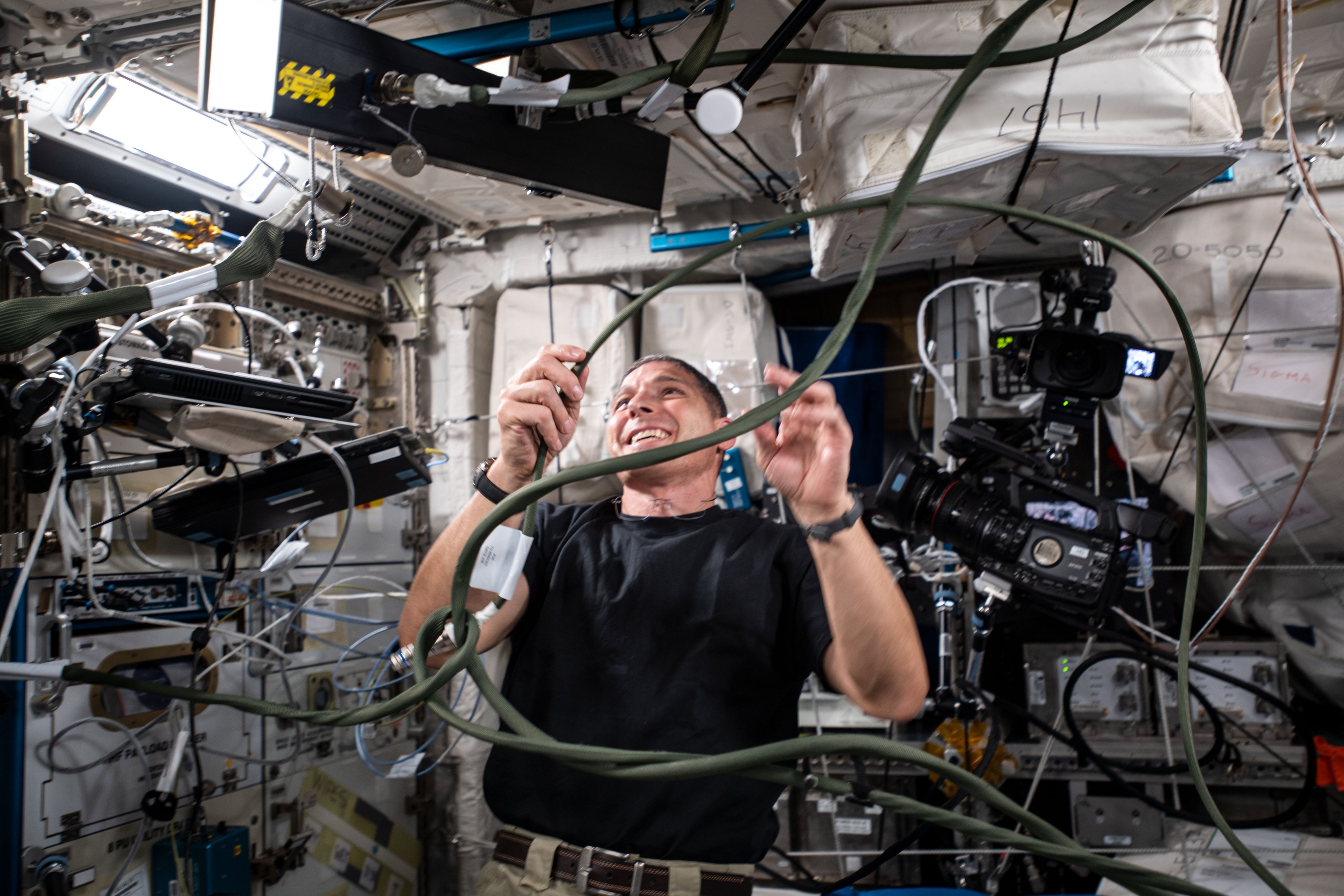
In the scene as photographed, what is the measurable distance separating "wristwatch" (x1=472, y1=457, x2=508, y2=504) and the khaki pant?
0.71 metres

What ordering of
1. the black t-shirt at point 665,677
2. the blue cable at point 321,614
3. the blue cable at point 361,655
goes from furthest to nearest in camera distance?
1. the blue cable at point 321,614
2. the blue cable at point 361,655
3. the black t-shirt at point 665,677

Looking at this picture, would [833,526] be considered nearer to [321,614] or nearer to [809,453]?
[809,453]

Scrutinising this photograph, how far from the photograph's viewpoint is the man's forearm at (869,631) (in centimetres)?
122

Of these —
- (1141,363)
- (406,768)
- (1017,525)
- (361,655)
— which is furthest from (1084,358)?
(406,768)

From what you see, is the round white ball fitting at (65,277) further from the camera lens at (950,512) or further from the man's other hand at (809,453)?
the camera lens at (950,512)

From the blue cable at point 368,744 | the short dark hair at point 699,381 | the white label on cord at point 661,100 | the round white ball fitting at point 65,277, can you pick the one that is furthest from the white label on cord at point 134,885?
the white label on cord at point 661,100

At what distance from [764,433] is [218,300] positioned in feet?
5.90

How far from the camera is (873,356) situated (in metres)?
3.21

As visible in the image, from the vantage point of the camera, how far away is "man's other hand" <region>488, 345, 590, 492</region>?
3.66 ft

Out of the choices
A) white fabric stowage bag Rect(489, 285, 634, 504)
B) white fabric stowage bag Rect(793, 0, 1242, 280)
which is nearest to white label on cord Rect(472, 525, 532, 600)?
white fabric stowage bag Rect(793, 0, 1242, 280)

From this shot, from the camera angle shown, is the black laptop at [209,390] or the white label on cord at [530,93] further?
the black laptop at [209,390]

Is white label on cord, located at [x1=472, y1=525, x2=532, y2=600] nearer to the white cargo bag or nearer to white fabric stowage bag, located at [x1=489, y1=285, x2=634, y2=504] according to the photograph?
white fabric stowage bag, located at [x1=489, y1=285, x2=634, y2=504]

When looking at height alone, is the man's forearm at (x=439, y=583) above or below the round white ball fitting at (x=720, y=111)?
below

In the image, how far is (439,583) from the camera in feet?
4.81
